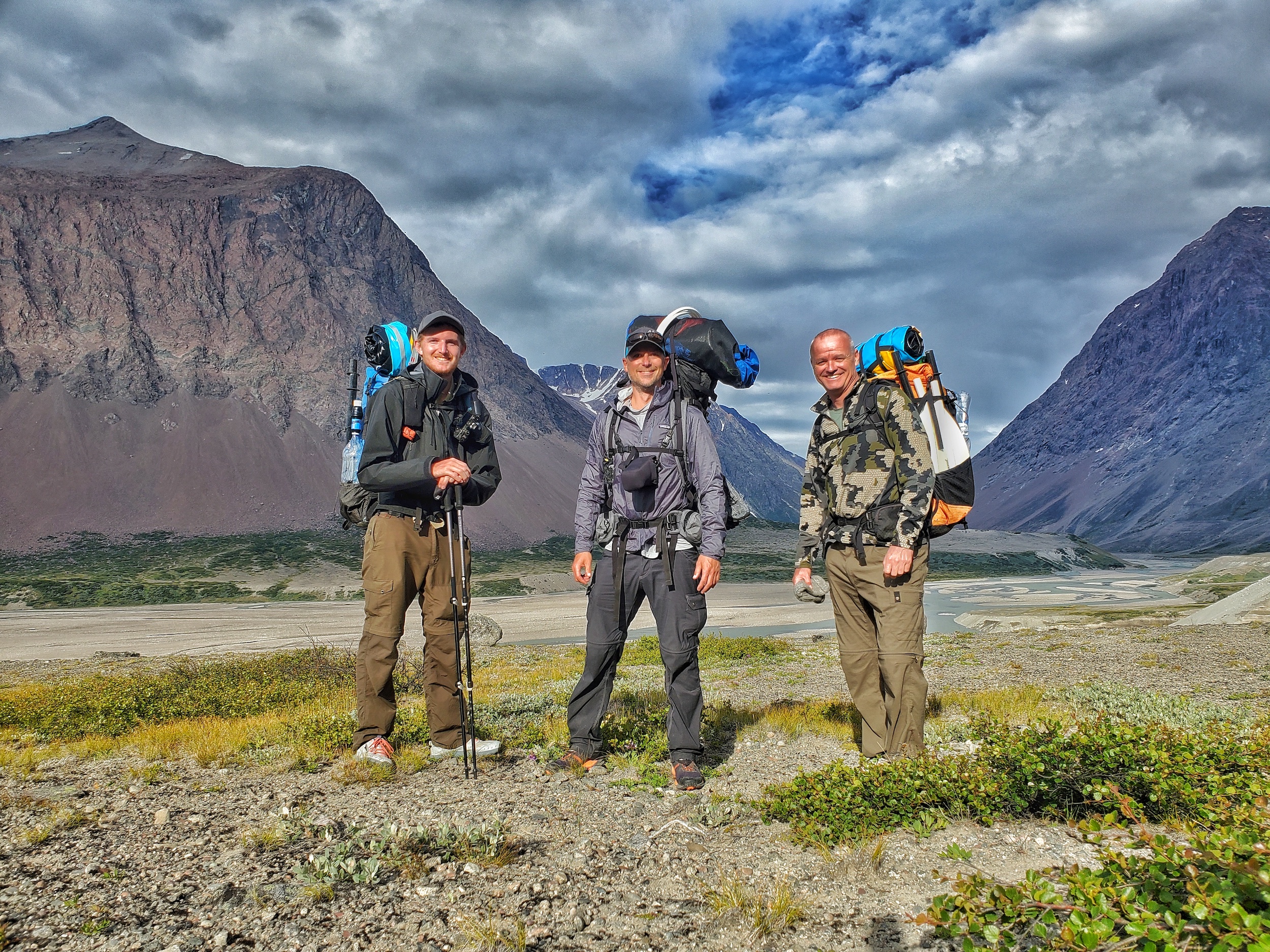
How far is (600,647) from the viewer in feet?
17.9

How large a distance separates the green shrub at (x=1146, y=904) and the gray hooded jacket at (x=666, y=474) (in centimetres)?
296

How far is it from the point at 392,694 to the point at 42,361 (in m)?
130

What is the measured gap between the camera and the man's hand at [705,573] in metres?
5.11

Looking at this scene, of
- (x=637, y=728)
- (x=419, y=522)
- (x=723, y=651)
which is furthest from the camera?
(x=723, y=651)

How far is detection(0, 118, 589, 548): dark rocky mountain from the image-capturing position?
328ft

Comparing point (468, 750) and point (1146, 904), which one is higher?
point (1146, 904)

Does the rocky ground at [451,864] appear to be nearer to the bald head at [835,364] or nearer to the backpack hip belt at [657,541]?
the backpack hip belt at [657,541]

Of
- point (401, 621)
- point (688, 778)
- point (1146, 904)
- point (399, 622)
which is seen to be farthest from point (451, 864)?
point (1146, 904)

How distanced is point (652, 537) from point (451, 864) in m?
Answer: 2.43

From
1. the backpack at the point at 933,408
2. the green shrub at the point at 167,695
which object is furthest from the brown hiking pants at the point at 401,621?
the green shrub at the point at 167,695

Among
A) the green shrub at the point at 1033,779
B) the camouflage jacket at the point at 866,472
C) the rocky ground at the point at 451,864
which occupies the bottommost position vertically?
the rocky ground at the point at 451,864

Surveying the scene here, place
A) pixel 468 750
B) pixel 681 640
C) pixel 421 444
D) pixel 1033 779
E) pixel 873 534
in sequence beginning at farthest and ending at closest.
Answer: pixel 468 750 < pixel 421 444 < pixel 873 534 < pixel 681 640 < pixel 1033 779

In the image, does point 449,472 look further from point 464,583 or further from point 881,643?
point 881,643

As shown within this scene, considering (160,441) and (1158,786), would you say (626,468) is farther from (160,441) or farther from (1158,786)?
(160,441)
